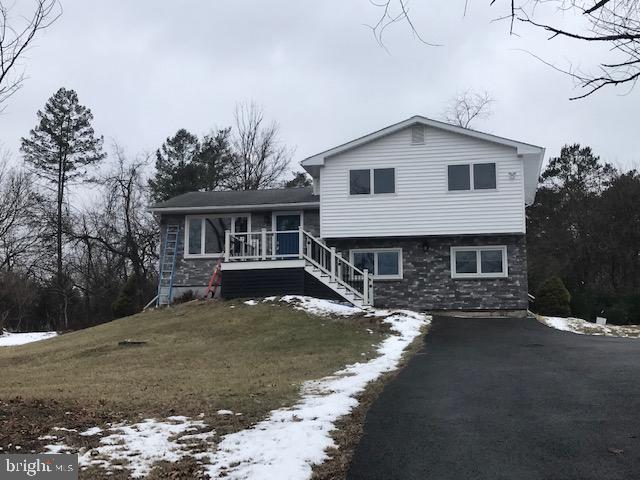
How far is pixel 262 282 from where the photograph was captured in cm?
1788

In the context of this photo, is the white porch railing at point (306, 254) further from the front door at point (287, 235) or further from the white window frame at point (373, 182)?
the white window frame at point (373, 182)

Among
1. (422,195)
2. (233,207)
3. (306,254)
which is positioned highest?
(422,195)

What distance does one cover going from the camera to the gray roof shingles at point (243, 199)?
67.8 ft

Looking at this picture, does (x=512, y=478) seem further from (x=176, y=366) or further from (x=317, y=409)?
(x=176, y=366)

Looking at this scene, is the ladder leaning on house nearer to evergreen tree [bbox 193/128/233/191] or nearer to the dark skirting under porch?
the dark skirting under porch

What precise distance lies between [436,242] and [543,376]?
10.5 m

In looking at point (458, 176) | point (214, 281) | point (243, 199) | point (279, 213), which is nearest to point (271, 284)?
point (214, 281)

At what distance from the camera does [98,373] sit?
32.9 ft

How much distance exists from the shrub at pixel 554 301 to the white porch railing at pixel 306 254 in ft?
23.7

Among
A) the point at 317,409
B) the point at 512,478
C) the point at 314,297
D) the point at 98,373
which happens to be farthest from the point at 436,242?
the point at 512,478

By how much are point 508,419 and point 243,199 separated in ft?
55.3

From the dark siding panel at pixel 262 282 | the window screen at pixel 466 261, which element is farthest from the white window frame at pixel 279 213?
the window screen at pixel 466 261

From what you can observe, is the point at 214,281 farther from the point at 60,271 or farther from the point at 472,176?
the point at 60,271

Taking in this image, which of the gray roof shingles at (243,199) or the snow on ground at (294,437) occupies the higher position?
the gray roof shingles at (243,199)
